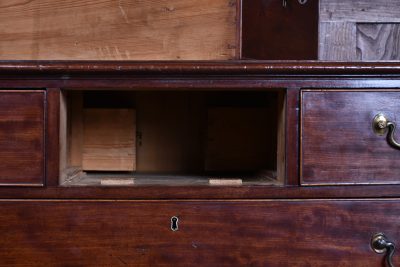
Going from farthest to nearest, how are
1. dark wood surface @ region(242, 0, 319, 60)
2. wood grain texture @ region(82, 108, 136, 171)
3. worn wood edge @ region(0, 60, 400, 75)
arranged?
wood grain texture @ region(82, 108, 136, 171)
dark wood surface @ region(242, 0, 319, 60)
worn wood edge @ region(0, 60, 400, 75)

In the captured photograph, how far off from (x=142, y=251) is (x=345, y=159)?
1.31ft

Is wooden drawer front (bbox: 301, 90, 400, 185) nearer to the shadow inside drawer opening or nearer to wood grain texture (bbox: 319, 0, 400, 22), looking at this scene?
the shadow inside drawer opening

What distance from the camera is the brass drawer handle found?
0.79 meters

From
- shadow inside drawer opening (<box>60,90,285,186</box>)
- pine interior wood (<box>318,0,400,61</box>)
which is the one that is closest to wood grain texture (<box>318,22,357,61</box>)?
pine interior wood (<box>318,0,400,61</box>)

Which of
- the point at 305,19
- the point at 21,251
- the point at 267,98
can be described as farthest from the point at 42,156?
the point at 305,19

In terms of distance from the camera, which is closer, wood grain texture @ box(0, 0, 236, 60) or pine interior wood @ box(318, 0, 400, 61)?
wood grain texture @ box(0, 0, 236, 60)

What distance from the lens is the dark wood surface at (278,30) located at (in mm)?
907

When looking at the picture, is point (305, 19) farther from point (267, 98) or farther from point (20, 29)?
point (20, 29)

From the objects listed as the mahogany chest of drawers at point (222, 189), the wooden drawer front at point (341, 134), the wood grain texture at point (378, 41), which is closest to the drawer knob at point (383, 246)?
the mahogany chest of drawers at point (222, 189)

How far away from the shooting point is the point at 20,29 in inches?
37.4

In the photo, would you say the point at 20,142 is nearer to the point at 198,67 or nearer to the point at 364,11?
the point at 198,67

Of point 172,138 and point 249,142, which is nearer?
point 249,142

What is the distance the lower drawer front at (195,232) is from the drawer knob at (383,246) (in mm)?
11

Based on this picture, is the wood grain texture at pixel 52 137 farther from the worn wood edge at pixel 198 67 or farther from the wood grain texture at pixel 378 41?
the wood grain texture at pixel 378 41
